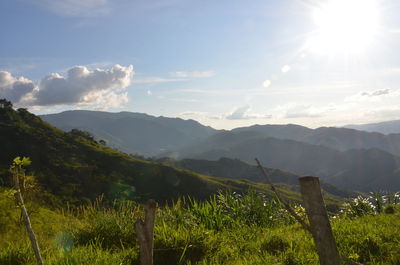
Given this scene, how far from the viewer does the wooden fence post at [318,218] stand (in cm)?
273

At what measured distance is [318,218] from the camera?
9.12 feet

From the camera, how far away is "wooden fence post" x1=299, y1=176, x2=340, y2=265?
2732mm

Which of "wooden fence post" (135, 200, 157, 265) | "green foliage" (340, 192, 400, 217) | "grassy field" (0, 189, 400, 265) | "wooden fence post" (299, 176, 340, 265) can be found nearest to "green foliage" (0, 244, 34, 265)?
"grassy field" (0, 189, 400, 265)

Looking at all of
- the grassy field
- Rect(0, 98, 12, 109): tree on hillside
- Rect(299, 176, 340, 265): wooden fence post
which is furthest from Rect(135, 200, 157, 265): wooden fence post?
Rect(0, 98, 12, 109): tree on hillside

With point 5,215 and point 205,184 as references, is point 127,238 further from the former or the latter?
point 205,184

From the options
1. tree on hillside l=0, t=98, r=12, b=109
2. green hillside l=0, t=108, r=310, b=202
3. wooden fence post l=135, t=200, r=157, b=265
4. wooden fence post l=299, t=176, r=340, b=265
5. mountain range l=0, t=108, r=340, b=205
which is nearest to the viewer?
wooden fence post l=299, t=176, r=340, b=265

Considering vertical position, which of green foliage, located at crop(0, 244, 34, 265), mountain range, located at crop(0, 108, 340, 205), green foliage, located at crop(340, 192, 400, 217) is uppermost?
green foliage, located at crop(0, 244, 34, 265)

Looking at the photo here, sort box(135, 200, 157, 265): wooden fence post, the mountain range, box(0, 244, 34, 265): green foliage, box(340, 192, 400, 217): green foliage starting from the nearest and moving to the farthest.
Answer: box(135, 200, 157, 265): wooden fence post → box(0, 244, 34, 265): green foliage → box(340, 192, 400, 217): green foliage → the mountain range

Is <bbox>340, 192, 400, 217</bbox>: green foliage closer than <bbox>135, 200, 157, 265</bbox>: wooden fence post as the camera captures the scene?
No

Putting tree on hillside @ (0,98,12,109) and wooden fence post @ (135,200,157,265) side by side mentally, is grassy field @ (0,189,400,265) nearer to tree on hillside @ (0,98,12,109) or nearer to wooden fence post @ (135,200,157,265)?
wooden fence post @ (135,200,157,265)

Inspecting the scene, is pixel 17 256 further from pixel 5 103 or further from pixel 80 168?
pixel 5 103

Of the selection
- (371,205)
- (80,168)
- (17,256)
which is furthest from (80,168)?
(17,256)

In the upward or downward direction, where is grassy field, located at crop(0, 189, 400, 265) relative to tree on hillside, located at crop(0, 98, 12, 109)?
downward

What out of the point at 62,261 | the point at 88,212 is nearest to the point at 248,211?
the point at 88,212
